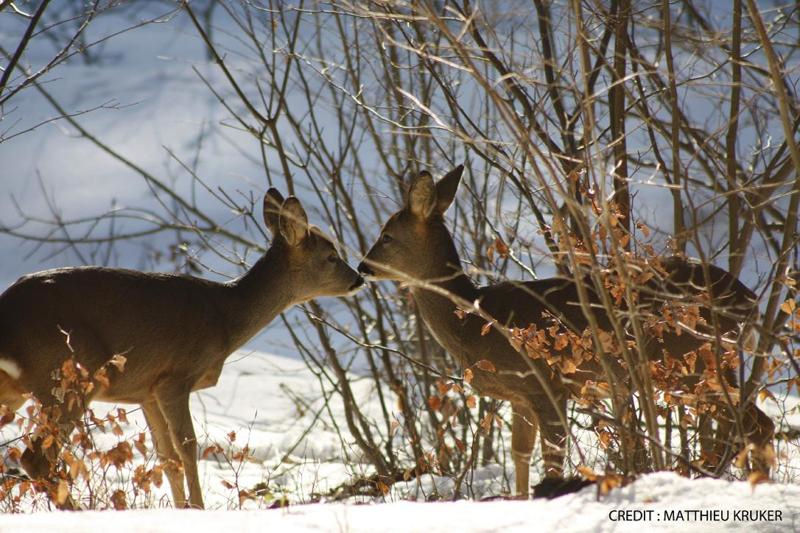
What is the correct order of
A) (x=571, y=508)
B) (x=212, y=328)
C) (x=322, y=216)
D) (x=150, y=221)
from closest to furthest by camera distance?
(x=571, y=508), (x=212, y=328), (x=150, y=221), (x=322, y=216)

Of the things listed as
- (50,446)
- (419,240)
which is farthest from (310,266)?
(50,446)

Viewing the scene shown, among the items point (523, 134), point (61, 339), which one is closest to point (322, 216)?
point (61, 339)

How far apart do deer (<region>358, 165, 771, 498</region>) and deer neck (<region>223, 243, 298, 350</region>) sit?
529mm

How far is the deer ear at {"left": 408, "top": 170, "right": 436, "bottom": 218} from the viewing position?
623 cm

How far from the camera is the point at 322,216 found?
845cm

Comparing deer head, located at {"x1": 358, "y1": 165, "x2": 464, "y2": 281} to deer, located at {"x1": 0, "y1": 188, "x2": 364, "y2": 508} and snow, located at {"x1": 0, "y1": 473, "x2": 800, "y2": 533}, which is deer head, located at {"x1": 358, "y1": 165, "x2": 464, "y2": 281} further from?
snow, located at {"x1": 0, "y1": 473, "x2": 800, "y2": 533}

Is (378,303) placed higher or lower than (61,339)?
higher

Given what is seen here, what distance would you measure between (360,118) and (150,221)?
1.98m

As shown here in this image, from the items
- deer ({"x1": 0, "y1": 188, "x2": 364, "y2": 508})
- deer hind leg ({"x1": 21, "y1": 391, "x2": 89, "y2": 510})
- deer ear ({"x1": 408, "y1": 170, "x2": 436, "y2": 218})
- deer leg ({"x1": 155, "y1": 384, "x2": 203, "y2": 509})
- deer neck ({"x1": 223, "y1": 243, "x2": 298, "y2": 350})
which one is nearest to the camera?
deer hind leg ({"x1": 21, "y1": 391, "x2": 89, "y2": 510})

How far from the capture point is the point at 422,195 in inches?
248

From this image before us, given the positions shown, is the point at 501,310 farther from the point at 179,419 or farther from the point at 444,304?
the point at 179,419

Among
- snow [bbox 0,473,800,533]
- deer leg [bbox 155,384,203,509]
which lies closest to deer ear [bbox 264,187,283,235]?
deer leg [bbox 155,384,203,509]

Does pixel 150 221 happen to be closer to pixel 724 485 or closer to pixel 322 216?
pixel 322 216

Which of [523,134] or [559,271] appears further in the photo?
[559,271]
